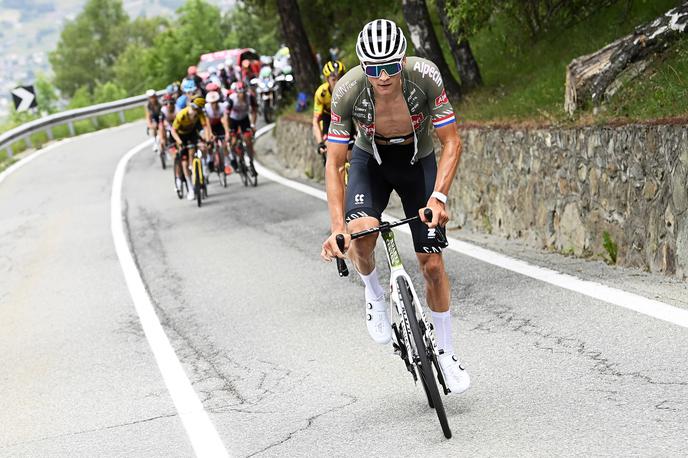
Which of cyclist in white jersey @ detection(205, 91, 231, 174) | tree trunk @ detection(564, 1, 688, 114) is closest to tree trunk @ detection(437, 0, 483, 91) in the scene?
cyclist in white jersey @ detection(205, 91, 231, 174)

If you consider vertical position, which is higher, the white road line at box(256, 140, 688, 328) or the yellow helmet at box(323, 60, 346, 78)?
the yellow helmet at box(323, 60, 346, 78)

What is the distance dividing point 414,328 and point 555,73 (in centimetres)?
1033

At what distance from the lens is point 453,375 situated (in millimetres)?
6438

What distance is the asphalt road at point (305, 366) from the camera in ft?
19.7

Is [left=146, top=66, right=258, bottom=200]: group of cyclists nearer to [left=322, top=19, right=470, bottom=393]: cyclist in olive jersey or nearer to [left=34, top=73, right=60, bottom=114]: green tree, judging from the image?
[left=322, top=19, right=470, bottom=393]: cyclist in olive jersey

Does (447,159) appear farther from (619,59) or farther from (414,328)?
(619,59)

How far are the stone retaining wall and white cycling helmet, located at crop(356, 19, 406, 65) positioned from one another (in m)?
3.90

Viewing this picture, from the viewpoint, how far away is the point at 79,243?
17.6 m

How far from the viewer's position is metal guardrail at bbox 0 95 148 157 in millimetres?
38094

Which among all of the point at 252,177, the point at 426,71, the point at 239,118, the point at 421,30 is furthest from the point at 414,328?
the point at 239,118

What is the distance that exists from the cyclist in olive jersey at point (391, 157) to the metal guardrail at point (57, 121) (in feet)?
105

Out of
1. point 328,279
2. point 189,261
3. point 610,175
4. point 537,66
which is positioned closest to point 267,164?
point 537,66

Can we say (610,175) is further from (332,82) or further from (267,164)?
(267,164)

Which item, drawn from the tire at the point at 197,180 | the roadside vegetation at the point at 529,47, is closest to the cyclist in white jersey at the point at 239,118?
the tire at the point at 197,180
